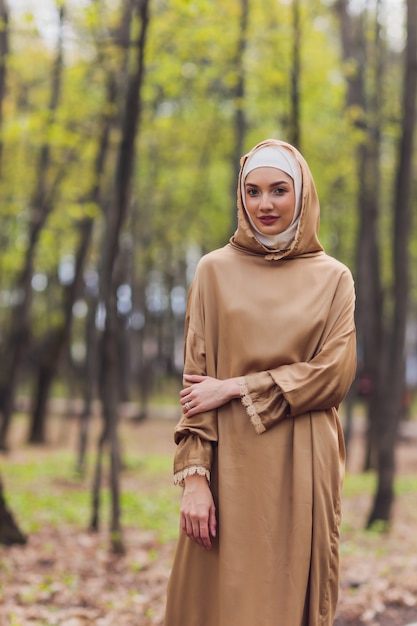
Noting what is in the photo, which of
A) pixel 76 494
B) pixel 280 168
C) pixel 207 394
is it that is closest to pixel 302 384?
pixel 207 394

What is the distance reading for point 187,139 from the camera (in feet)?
60.3

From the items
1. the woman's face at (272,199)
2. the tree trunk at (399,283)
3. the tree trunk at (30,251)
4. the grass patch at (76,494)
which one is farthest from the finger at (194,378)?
the tree trunk at (30,251)

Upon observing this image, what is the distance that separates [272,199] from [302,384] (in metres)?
0.69

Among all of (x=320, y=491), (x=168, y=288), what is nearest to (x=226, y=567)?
(x=320, y=491)

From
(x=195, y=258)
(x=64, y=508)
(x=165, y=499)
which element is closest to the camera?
(x=64, y=508)

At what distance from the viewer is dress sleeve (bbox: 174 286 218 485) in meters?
2.86

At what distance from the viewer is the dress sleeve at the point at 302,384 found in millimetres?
2795

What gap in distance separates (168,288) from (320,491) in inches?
966

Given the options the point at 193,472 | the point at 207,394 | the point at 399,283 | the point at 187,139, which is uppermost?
the point at 187,139

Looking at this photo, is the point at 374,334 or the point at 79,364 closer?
the point at 374,334

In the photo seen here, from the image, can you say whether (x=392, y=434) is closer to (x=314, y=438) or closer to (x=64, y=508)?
(x=64, y=508)

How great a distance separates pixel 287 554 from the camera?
286 cm

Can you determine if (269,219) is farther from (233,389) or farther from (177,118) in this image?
(177,118)

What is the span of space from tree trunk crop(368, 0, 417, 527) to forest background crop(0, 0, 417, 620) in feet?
0.06
